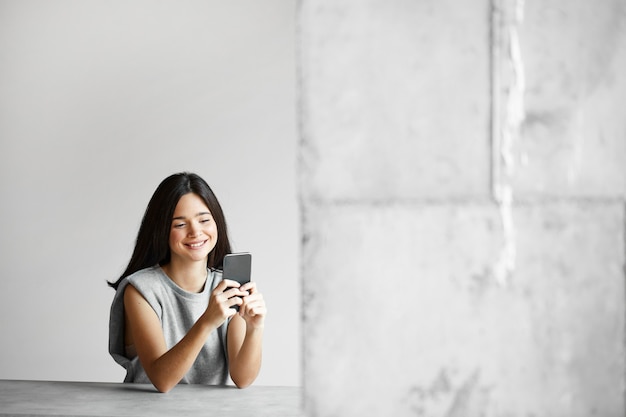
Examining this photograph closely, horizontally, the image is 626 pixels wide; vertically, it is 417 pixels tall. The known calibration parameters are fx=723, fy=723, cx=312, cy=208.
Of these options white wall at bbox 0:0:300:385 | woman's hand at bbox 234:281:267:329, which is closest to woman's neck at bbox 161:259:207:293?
woman's hand at bbox 234:281:267:329

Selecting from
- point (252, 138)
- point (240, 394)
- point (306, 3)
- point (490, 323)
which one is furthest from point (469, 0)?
point (252, 138)

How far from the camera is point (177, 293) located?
2301mm

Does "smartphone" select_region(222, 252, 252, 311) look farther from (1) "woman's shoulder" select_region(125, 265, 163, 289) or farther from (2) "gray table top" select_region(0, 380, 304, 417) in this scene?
(1) "woman's shoulder" select_region(125, 265, 163, 289)

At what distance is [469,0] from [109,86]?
3.74 meters

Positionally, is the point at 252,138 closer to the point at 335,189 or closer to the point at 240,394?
the point at 240,394

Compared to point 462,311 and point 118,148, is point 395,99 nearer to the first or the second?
point 462,311

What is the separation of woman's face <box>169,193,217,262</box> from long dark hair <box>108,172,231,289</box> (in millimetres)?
21

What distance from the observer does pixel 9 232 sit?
14.8ft

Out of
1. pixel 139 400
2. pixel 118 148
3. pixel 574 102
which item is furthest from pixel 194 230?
pixel 118 148

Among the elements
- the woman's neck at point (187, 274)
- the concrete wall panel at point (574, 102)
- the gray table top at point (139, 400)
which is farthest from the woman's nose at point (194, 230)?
the concrete wall panel at point (574, 102)

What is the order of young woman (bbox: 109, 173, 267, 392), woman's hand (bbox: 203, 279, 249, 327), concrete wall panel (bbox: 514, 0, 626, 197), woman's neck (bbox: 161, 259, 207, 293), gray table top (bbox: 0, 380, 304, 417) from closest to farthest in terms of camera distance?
concrete wall panel (bbox: 514, 0, 626, 197)
gray table top (bbox: 0, 380, 304, 417)
woman's hand (bbox: 203, 279, 249, 327)
young woman (bbox: 109, 173, 267, 392)
woman's neck (bbox: 161, 259, 207, 293)

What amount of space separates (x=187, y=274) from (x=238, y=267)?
0.55m

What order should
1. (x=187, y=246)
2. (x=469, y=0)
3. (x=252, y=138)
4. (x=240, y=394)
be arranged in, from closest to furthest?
(x=469, y=0) < (x=240, y=394) < (x=187, y=246) < (x=252, y=138)

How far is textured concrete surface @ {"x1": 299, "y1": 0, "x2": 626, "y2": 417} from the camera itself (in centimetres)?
105
